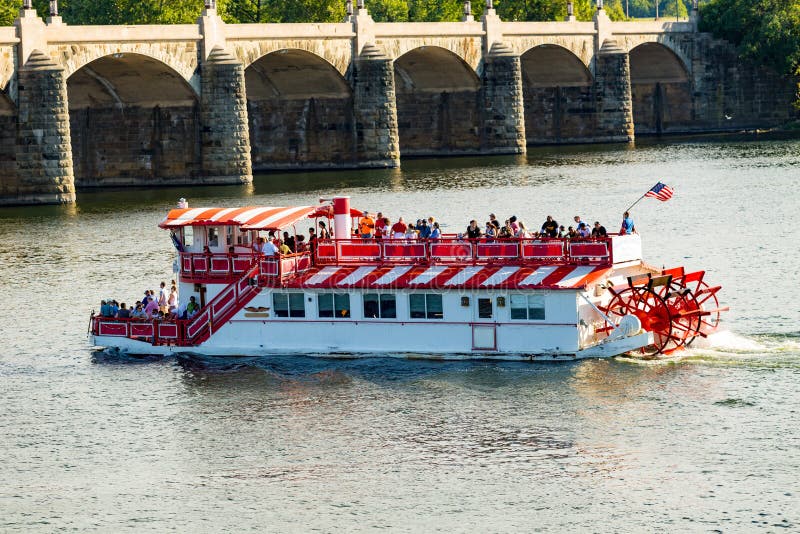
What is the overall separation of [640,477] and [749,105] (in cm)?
11613

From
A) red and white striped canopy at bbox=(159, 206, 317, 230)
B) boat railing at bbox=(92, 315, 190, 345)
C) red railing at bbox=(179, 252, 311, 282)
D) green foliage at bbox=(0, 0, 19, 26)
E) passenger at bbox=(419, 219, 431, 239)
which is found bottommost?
boat railing at bbox=(92, 315, 190, 345)

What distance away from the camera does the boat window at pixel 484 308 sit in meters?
52.0

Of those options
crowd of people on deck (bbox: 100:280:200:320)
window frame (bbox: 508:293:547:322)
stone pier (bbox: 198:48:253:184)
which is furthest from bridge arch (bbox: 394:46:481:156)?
window frame (bbox: 508:293:547:322)

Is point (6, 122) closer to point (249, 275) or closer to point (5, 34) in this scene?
point (5, 34)

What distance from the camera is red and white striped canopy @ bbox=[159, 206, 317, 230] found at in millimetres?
55000

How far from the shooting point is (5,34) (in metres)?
97.8

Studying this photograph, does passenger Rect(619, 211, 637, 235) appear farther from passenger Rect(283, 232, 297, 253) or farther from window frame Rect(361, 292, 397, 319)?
passenger Rect(283, 232, 297, 253)

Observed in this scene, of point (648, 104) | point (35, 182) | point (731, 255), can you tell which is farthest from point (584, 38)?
point (731, 255)

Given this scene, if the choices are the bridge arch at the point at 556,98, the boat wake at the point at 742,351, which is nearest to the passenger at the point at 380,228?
the boat wake at the point at 742,351

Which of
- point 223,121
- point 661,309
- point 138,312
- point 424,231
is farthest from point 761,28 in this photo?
point 138,312

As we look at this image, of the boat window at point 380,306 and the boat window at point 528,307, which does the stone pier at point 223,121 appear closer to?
the boat window at point 380,306

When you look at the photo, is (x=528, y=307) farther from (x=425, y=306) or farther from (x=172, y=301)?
(x=172, y=301)

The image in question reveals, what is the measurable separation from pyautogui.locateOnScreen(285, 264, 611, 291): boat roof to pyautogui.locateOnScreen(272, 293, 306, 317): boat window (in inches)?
22.4

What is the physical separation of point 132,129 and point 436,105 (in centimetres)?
3187
